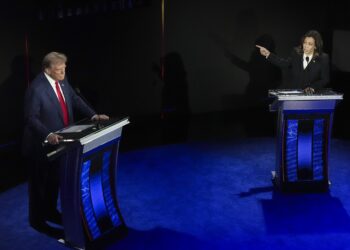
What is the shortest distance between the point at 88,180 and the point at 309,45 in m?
2.53

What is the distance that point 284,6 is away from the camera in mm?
8359

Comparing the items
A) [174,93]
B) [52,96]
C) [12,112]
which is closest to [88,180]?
[52,96]

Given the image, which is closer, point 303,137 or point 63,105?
point 63,105

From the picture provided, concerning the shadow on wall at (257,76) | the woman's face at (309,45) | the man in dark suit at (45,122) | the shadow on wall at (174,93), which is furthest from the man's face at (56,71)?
the shadow on wall at (257,76)

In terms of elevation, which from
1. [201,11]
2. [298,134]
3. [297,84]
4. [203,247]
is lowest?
[203,247]

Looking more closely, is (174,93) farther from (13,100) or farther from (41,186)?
(41,186)

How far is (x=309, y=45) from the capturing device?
15.3 feet

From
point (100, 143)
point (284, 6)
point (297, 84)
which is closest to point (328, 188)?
point (297, 84)

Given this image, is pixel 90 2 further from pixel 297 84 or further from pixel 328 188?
pixel 328 188

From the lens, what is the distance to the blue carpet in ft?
12.4

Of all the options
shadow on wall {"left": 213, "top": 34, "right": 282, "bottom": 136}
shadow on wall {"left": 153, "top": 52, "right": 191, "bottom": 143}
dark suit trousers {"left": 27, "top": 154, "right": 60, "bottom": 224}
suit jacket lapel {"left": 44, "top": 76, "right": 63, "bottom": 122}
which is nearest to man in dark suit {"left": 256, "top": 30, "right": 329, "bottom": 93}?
suit jacket lapel {"left": 44, "top": 76, "right": 63, "bottom": 122}

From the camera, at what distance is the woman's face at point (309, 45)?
183 inches

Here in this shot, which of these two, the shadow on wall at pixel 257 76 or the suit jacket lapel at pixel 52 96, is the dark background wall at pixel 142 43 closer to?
the shadow on wall at pixel 257 76

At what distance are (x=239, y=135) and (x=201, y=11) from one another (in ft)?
7.25
